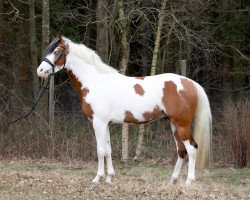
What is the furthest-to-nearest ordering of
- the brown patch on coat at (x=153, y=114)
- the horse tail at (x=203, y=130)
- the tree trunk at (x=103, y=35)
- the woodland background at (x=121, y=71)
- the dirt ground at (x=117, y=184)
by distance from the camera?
the tree trunk at (x=103, y=35), the woodland background at (x=121, y=71), the horse tail at (x=203, y=130), the brown patch on coat at (x=153, y=114), the dirt ground at (x=117, y=184)

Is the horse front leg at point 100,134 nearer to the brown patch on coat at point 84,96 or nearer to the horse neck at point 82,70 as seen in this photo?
the brown patch on coat at point 84,96

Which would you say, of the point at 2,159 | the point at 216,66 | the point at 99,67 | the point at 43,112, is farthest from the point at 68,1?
the point at 99,67

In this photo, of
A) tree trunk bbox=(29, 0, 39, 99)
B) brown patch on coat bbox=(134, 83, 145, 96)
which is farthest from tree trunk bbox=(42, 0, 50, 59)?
brown patch on coat bbox=(134, 83, 145, 96)

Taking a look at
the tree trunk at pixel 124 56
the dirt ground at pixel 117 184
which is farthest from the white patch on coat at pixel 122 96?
the tree trunk at pixel 124 56

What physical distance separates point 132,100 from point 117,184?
121 cm

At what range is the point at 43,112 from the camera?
41.9 feet

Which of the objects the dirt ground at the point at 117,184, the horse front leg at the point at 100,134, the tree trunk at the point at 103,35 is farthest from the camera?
the tree trunk at the point at 103,35

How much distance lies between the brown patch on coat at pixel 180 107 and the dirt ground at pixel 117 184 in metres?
0.75

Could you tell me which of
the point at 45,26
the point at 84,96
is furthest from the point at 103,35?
the point at 84,96

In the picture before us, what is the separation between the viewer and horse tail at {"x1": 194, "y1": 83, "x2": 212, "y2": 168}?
8.16 metres

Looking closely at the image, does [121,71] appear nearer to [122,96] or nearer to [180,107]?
[122,96]

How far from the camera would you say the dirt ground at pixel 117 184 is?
686 centimetres

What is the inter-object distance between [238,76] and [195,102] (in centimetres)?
1089

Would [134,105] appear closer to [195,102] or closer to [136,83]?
[136,83]
